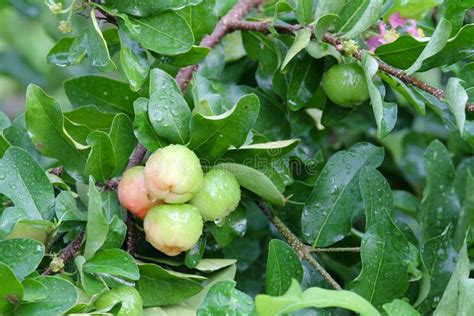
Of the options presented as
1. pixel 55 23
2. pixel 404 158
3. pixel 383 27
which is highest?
pixel 383 27

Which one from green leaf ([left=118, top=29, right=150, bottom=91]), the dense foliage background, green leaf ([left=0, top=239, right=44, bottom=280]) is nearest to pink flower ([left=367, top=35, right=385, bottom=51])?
the dense foliage background

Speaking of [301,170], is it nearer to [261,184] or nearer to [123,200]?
[261,184]

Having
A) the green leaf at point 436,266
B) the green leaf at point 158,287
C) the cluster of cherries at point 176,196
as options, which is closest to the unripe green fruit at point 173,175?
the cluster of cherries at point 176,196

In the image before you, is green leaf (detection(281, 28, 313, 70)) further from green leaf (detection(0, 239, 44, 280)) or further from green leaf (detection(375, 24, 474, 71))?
green leaf (detection(0, 239, 44, 280))

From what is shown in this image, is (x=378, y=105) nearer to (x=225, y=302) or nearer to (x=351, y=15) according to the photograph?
(x=351, y=15)

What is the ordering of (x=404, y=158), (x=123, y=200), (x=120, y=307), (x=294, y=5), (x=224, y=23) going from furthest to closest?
1. (x=404, y=158)
2. (x=224, y=23)
3. (x=294, y=5)
4. (x=123, y=200)
5. (x=120, y=307)

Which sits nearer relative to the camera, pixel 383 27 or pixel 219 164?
pixel 219 164


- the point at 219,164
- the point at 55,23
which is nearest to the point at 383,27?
the point at 219,164
